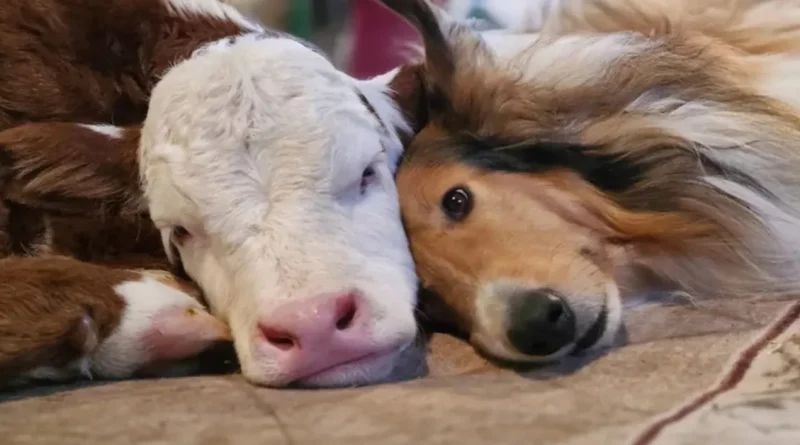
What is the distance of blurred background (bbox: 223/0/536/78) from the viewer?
190cm

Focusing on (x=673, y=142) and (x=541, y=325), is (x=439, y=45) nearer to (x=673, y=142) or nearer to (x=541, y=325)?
(x=673, y=142)

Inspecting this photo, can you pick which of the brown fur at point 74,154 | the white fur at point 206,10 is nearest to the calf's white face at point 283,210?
the brown fur at point 74,154

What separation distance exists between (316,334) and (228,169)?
22 cm

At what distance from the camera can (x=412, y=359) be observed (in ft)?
3.72

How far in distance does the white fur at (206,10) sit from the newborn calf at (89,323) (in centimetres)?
45

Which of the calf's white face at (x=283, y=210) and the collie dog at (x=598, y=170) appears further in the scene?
the collie dog at (x=598, y=170)

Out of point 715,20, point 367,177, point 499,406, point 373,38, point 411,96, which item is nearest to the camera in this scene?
point 499,406

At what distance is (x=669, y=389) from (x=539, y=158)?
47 centimetres

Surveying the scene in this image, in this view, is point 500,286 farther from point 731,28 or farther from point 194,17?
point 731,28

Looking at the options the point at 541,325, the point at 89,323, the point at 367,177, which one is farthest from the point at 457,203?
the point at 89,323

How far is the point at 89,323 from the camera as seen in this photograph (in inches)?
42.3

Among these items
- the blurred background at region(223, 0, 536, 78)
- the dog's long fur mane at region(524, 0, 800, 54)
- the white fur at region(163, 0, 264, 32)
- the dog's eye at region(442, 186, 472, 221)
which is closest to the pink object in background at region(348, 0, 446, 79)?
the blurred background at region(223, 0, 536, 78)

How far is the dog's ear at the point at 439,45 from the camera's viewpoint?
1.44 metres

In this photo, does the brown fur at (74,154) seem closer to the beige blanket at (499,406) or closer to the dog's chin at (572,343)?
the beige blanket at (499,406)
